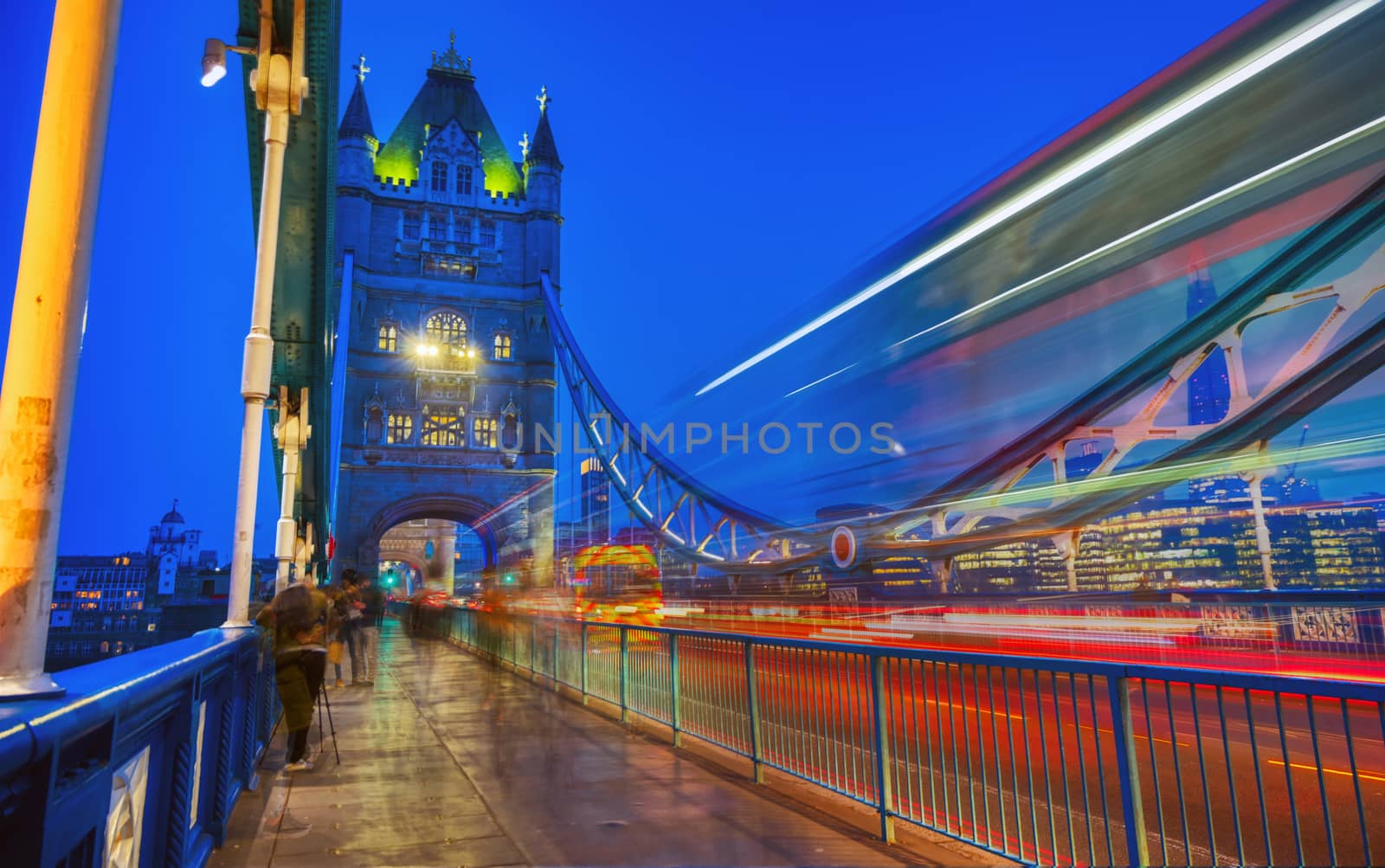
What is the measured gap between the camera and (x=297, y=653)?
22.0 ft

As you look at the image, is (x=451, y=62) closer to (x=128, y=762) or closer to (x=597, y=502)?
(x=597, y=502)

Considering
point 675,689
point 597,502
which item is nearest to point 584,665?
point 675,689

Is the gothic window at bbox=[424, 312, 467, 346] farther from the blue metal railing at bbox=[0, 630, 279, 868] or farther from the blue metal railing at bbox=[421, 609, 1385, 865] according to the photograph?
the blue metal railing at bbox=[0, 630, 279, 868]

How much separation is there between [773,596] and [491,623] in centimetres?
1447

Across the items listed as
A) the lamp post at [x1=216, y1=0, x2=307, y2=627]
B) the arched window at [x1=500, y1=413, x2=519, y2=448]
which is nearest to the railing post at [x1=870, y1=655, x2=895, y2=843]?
the lamp post at [x1=216, y1=0, x2=307, y2=627]

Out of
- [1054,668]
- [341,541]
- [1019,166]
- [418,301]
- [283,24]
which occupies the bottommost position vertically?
[1054,668]

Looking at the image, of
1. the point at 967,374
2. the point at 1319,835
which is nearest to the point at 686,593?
the point at 967,374

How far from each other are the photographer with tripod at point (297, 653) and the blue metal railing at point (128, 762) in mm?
958

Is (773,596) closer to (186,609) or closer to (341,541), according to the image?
(186,609)

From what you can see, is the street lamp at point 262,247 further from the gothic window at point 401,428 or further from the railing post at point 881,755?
the gothic window at point 401,428

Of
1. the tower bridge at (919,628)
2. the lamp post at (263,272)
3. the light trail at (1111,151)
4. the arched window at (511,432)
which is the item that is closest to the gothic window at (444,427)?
the arched window at (511,432)

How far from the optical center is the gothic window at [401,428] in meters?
44.7

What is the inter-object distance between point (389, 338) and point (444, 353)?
2907 millimetres

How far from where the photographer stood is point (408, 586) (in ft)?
364
